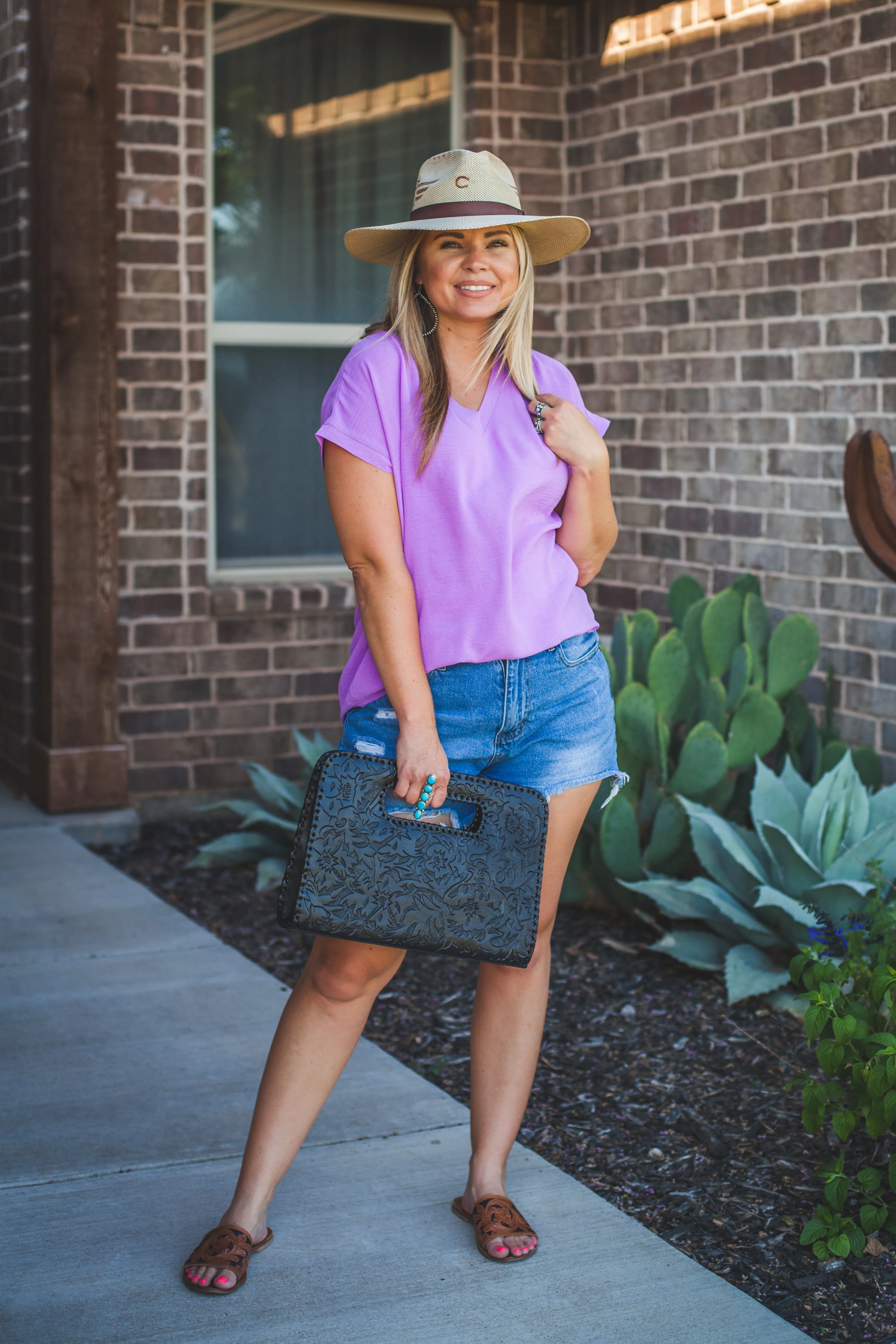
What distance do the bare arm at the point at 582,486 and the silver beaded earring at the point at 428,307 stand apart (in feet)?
0.71

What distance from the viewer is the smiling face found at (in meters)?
2.65

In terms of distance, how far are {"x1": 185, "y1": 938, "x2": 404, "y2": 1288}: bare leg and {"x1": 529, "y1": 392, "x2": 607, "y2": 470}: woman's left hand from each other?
36.0 inches

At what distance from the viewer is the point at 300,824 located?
2566mm

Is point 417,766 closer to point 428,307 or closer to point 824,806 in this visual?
point 428,307

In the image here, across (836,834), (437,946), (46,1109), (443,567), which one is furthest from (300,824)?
(836,834)

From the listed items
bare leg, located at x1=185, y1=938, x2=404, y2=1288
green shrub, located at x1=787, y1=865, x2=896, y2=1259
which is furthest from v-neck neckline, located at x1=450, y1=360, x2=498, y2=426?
green shrub, located at x1=787, y1=865, x2=896, y2=1259

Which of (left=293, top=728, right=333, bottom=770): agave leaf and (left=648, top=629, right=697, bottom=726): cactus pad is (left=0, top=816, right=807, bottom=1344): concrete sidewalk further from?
(left=648, top=629, right=697, bottom=726): cactus pad

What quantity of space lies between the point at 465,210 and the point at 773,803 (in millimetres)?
2266

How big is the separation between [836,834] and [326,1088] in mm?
1977

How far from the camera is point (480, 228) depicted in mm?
2627

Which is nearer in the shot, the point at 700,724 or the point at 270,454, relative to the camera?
the point at 700,724

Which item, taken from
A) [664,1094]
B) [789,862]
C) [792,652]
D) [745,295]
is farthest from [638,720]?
[745,295]

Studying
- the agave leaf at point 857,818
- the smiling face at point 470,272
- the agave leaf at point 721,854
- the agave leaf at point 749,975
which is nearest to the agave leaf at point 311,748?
the agave leaf at point 721,854

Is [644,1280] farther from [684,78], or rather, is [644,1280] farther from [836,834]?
[684,78]
